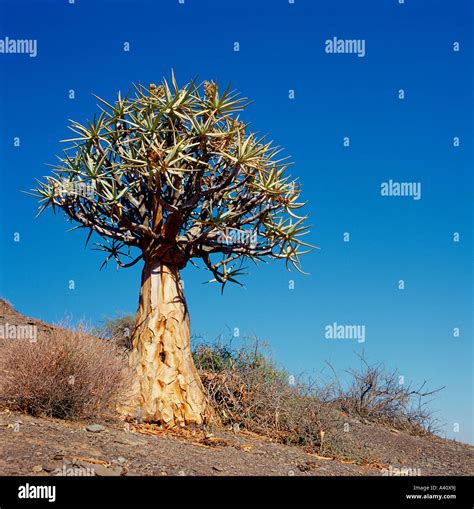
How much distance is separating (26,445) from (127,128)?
215 inches

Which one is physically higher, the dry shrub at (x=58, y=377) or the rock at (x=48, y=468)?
the dry shrub at (x=58, y=377)

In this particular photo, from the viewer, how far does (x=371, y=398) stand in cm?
1506

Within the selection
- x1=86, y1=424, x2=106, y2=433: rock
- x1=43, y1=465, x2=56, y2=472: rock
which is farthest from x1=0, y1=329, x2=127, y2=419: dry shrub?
x1=43, y1=465, x2=56, y2=472: rock

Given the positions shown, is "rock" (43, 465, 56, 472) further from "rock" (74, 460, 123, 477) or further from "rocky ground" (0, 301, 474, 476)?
"rock" (74, 460, 123, 477)

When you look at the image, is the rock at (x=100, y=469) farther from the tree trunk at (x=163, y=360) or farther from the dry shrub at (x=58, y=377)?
the tree trunk at (x=163, y=360)

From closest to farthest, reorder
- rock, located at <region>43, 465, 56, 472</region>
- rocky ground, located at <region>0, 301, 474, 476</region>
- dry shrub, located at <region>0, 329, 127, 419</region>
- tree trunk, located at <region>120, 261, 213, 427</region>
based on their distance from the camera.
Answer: rock, located at <region>43, 465, 56, 472</region>, rocky ground, located at <region>0, 301, 474, 476</region>, dry shrub, located at <region>0, 329, 127, 419</region>, tree trunk, located at <region>120, 261, 213, 427</region>

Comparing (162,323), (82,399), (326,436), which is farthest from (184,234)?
(326,436)

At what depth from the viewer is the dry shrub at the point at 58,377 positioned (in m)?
9.06

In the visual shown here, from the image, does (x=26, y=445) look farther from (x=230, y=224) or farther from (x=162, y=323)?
(x=230, y=224)

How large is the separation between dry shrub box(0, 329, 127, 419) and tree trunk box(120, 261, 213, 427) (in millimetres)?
839

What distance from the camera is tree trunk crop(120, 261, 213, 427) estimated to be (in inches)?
404

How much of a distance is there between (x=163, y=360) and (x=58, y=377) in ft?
6.18

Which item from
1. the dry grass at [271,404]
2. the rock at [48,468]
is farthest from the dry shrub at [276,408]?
the rock at [48,468]

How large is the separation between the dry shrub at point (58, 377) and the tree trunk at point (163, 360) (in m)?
0.84
